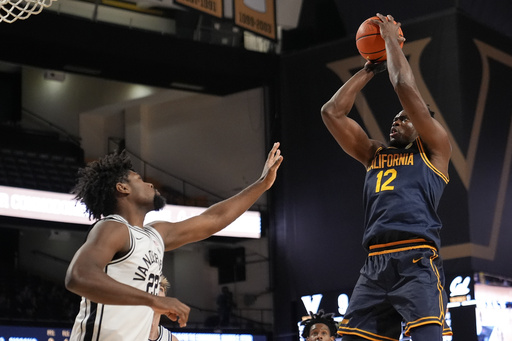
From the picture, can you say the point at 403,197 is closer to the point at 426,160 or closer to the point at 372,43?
the point at 426,160

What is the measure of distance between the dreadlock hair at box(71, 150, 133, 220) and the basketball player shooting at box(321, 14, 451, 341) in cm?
143

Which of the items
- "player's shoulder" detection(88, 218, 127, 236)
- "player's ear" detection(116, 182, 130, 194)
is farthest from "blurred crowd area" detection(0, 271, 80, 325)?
"player's shoulder" detection(88, 218, 127, 236)

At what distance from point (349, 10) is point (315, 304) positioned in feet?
18.1

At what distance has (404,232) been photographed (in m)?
5.05

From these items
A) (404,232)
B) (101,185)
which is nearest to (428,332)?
(404,232)

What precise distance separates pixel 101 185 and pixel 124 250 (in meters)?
0.50

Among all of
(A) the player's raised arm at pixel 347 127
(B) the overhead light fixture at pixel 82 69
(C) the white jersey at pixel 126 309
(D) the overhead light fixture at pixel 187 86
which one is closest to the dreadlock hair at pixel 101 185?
(C) the white jersey at pixel 126 309

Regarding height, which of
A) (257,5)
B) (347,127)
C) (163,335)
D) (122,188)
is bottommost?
(163,335)

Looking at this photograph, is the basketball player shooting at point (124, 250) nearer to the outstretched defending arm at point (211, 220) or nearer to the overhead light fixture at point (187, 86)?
the outstretched defending arm at point (211, 220)

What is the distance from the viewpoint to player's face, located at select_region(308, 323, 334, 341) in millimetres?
7367

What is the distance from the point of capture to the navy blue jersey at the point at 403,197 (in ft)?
16.7

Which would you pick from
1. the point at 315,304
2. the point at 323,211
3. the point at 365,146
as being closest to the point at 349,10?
the point at 323,211

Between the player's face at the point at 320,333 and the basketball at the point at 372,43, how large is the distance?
2.61 metres

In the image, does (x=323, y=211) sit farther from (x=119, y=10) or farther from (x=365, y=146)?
(x=365, y=146)
